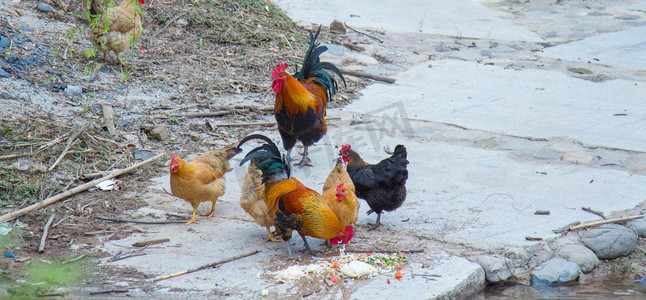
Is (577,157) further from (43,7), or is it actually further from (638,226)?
(43,7)

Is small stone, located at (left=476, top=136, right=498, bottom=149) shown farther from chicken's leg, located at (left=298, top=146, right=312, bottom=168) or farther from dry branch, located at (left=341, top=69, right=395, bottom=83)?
dry branch, located at (left=341, top=69, right=395, bottom=83)

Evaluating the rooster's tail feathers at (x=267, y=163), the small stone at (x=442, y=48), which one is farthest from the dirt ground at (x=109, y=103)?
the small stone at (x=442, y=48)

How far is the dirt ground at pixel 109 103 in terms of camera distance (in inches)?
195

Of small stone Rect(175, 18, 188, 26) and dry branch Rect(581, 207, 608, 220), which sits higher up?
small stone Rect(175, 18, 188, 26)

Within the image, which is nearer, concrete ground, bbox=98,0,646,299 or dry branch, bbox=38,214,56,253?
concrete ground, bbox=98,0,646,299

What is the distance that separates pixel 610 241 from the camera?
503 cm

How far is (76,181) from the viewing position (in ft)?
19.4

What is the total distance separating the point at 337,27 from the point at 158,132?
5.05m

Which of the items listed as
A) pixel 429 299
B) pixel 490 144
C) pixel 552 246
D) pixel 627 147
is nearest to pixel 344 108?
pixel 490 144

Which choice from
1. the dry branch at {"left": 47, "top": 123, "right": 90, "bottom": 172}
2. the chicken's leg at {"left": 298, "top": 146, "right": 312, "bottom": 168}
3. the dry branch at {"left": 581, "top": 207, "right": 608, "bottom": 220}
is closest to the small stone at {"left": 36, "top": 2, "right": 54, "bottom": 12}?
the dry branch at {"left": 47, "top": 123, "right": 90, "bottom": 172}

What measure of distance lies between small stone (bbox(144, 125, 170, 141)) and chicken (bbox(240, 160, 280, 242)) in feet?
7.07

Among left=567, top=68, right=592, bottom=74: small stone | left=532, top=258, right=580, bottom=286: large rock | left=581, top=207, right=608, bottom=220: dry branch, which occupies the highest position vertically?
left=567, top=68, right=592, bottom=74: small stone

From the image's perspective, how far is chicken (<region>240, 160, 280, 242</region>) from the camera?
16.3ft

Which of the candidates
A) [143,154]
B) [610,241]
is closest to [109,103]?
[143,154]
